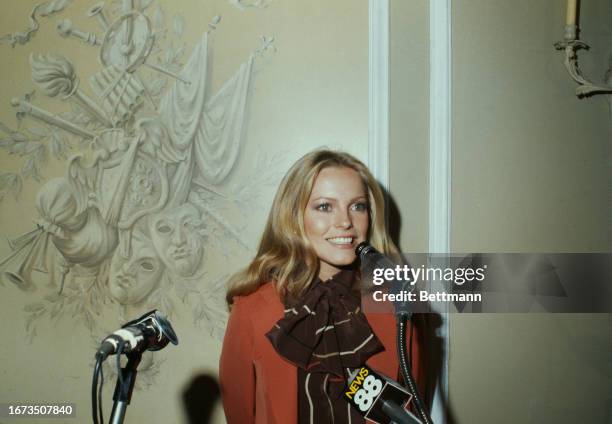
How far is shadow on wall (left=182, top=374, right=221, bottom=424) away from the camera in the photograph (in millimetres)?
1542

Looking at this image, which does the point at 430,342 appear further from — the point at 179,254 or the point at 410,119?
the point at 179,254

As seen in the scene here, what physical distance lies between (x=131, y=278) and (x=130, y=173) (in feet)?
0.91

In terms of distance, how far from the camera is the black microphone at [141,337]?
88cm

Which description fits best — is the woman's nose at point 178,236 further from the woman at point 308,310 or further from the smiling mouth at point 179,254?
the woman at point 308,310

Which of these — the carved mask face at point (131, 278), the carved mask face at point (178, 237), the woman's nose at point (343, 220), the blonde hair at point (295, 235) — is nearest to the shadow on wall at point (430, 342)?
the blonde hair at point (295, 235)

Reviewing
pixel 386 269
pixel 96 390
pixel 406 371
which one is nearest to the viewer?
pixel 96 390

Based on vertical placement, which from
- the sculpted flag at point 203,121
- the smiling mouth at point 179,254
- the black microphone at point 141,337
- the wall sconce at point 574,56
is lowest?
the black microphone at point 141,337

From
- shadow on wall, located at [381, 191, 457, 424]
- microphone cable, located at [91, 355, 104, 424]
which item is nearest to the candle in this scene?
shadow on wall, located at [381, 191, 457, 424]

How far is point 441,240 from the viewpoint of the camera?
5.20 ft

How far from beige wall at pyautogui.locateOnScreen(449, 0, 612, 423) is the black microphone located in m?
0.91

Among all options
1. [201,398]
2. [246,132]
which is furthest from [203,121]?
[201,398]

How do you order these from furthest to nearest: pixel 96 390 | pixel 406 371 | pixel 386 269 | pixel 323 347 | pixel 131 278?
pixel 131 278 → pixel 323 347 → pixel 386 269 → pixel 406 371 → pixel 96 390

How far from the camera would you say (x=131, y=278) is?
60.8 inches

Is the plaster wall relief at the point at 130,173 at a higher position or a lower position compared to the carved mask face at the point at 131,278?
higher
